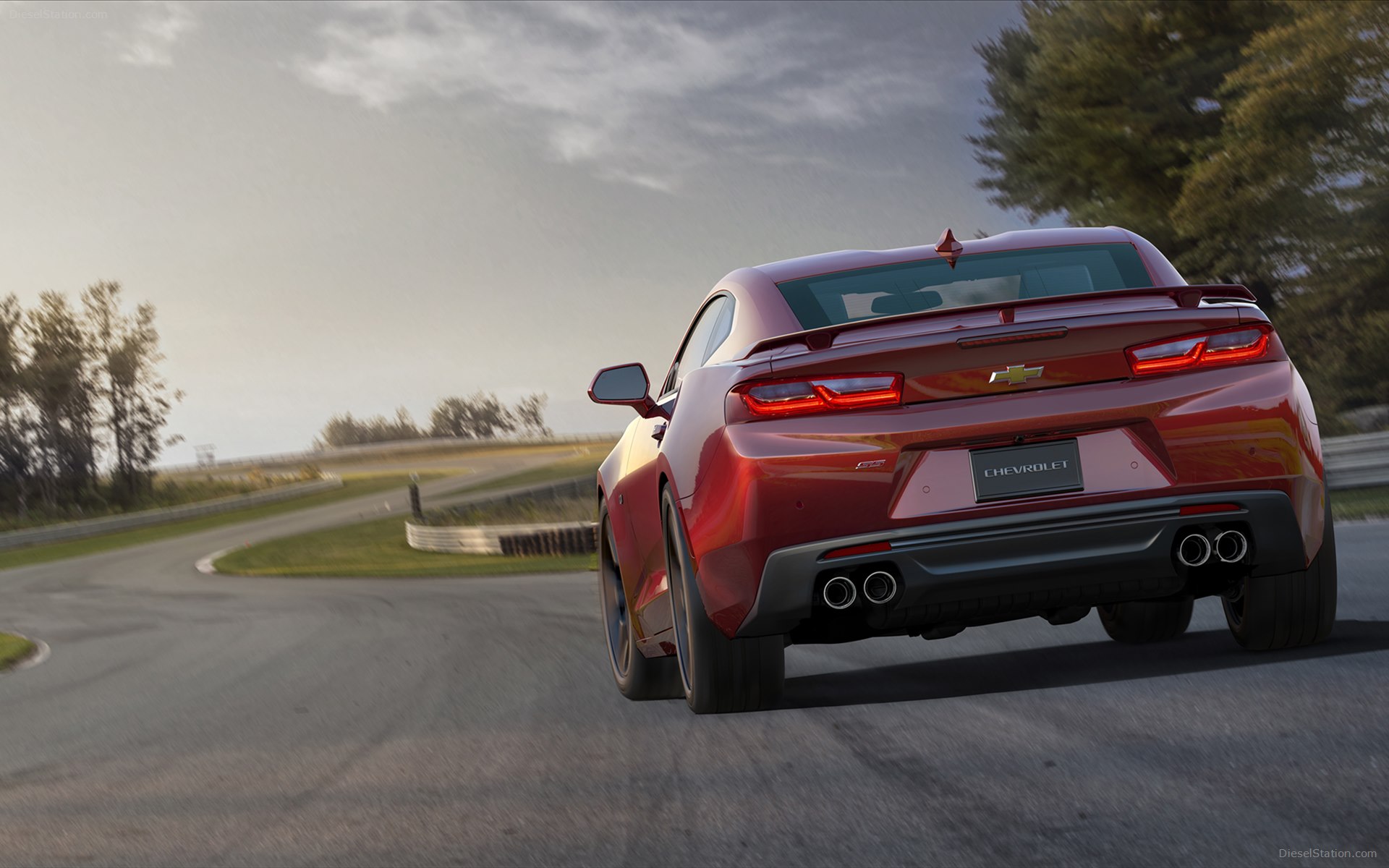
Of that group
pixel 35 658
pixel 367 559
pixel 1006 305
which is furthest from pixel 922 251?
pixel 367 559

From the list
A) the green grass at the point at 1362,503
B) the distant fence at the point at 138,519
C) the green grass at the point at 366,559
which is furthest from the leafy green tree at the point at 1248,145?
the distant fence at the point at 138,519

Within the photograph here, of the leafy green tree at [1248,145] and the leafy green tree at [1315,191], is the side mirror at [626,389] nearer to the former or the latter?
the leafy green tree at [1248,145]

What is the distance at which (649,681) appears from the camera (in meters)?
6.58

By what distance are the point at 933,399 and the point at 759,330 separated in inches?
34.0

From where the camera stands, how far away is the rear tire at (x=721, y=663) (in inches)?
191

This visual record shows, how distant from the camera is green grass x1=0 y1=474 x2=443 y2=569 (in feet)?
129

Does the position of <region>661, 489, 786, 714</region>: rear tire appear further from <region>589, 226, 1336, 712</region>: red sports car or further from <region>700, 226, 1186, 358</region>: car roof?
<region>700, 226, 1186, 358</region>: car roof

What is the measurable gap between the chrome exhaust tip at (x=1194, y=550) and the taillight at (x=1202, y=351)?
536 mm

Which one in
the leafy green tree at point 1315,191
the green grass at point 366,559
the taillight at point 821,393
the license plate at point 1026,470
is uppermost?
the leafy green tree at point 1315,191

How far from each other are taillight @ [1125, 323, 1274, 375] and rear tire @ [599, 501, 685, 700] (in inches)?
109

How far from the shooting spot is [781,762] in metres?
4.86

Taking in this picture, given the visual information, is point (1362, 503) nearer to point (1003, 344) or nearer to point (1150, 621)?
point (1150, 621)

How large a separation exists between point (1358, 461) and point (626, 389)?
13.3m

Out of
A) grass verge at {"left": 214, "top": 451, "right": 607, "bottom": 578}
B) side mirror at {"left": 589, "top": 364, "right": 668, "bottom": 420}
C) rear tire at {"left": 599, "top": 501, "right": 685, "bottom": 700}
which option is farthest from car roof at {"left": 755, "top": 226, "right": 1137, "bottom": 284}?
grass verge at {"left": 214, "top": 451, "right": 607, "bottom": 578}
